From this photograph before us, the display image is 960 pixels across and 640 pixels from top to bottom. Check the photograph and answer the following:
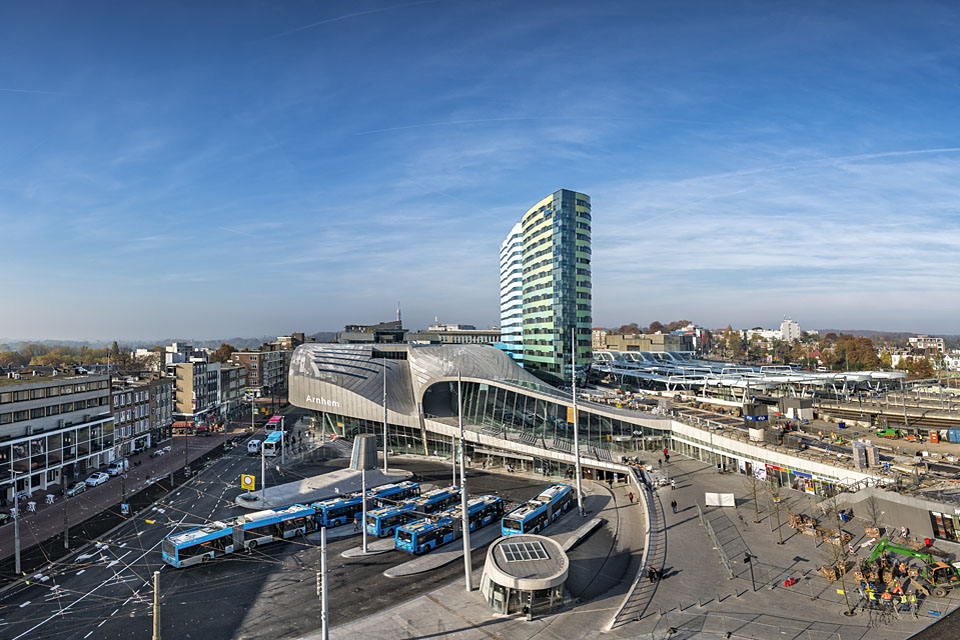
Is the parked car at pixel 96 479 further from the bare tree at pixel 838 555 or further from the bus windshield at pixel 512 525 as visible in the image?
the bare tree at pixel 838 555

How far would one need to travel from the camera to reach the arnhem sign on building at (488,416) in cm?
5334

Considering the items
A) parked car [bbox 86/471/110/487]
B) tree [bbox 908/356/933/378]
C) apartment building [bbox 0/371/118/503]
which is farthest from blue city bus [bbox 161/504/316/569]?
tree [bbox 908/356/933/378]

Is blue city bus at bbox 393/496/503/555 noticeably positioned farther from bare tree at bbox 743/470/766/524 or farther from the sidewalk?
the sidewalk

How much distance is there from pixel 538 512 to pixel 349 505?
17038 millimetres

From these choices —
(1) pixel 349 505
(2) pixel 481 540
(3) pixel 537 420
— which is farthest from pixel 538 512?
(3) pixel 537 420

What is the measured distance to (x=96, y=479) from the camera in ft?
207

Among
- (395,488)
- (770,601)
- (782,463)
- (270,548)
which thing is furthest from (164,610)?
(782,463)

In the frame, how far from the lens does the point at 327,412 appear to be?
8256 centimetres

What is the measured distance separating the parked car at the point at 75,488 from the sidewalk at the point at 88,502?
639mm

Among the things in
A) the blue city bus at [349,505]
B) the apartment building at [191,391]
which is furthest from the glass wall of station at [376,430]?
the apartment building at [191,391]

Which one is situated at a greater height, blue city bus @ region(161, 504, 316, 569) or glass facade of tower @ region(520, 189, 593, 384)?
glass facade of tower @ region(520, 189, 593, 384)

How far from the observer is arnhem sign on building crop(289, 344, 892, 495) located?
175 feet

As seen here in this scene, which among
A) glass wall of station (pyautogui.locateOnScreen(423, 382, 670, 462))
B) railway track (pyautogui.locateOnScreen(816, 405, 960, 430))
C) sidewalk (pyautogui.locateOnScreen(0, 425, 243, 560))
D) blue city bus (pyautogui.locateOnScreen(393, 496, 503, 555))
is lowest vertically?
sidewalk (pyautogui.locateOnScreen(0, 425, 243, 560))

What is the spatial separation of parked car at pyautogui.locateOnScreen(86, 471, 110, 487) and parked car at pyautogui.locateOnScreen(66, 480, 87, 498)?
0.72 metres
